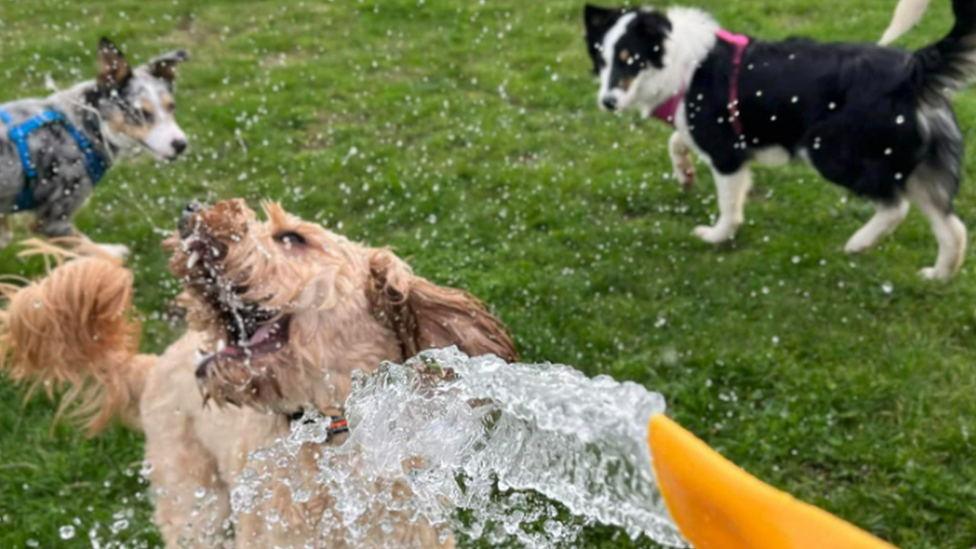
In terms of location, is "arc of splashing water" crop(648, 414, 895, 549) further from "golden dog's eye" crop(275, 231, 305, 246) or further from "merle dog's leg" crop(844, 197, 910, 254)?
"merle dog's leg" crop(844, 197, 910, 254)

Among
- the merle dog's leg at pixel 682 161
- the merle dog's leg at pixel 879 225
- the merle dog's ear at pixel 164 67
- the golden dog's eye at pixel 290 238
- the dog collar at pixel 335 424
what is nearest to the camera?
the dog collar at pixel 335 424

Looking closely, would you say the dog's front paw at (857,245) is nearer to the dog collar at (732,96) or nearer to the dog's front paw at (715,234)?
the dog's front paw at (715,234)

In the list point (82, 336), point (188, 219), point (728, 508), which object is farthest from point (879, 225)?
point (728, 508)

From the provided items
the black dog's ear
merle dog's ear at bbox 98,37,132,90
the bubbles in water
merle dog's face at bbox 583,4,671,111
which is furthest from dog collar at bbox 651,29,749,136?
the bubbles in water

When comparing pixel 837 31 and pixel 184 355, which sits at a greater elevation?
pixel 184 355

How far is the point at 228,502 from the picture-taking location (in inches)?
116

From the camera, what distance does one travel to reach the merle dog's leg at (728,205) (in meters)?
4.83

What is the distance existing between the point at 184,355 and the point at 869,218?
3.98 m

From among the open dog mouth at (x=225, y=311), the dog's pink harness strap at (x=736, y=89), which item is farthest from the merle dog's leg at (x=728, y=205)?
the open dog mouth at (x=225, y=311)

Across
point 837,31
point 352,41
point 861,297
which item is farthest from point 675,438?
point 352,41

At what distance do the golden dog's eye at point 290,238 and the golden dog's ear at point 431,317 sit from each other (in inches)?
11.1

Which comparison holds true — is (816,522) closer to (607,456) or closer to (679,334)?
(607,456)

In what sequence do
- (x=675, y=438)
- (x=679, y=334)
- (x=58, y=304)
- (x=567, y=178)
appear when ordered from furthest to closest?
(x=567, y=178) < (x=679, y=334) < (x=58, y=304) < (x=675, y=438)

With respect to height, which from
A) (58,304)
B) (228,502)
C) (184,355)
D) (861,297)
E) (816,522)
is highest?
(816,522)
